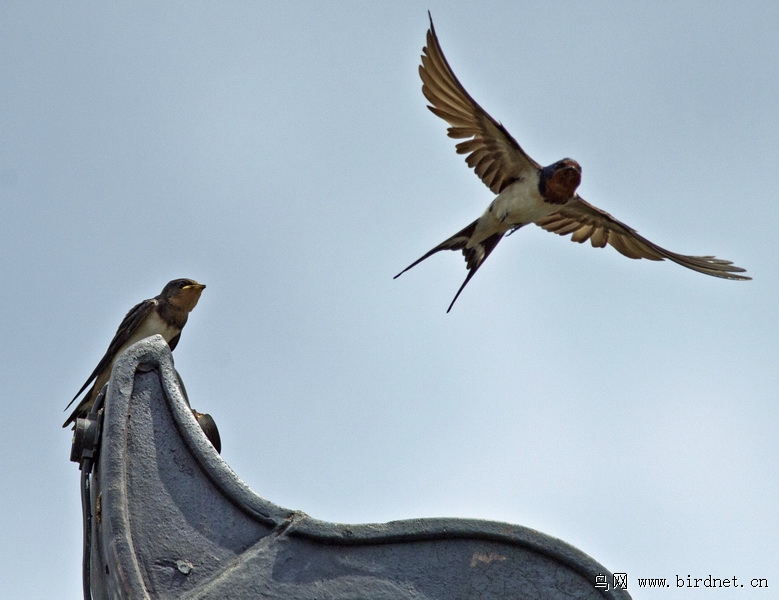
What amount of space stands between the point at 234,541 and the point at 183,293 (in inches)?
214

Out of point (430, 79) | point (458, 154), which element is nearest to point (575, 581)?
point (430, 79)

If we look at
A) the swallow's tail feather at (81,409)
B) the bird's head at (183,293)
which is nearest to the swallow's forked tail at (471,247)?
the bird's head at (183,293)

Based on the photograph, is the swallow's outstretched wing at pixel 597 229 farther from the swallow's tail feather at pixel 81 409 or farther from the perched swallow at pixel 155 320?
the swallow's tail feather at pixel 81 409

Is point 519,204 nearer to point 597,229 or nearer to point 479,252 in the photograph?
point 479,252

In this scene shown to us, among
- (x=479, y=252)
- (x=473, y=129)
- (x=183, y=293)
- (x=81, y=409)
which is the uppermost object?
(x=473, y=129)

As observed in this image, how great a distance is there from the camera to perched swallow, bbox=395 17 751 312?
9250 mm

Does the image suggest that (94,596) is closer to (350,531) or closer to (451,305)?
(350,531)

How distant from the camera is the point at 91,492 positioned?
4.42 m

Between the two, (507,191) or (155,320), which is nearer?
(155,320)

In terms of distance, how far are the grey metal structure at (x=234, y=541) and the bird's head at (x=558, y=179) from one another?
18.3 ft

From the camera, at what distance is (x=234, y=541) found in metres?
4.22

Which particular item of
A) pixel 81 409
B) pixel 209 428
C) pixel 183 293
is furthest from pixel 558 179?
pixel 209 428

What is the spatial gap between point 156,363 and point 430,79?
4.79 metres

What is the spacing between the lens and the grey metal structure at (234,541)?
4090 millimetres
